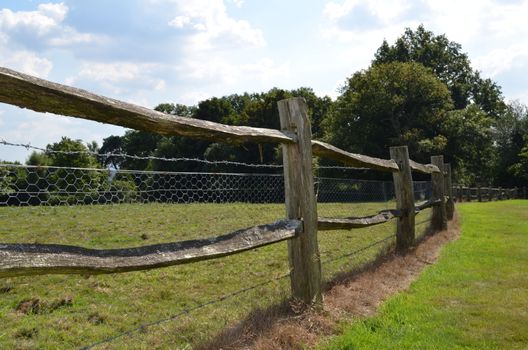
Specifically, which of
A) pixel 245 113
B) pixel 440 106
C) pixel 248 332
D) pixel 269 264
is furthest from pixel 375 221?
pixel 245 113

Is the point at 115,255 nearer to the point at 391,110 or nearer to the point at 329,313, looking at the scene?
the point at 329,313

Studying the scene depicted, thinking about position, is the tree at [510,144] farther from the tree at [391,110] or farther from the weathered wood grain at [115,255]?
the weathered wood grain at [115,255]

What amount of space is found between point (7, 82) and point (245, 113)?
142 ft

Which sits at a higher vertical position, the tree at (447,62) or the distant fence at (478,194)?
the tree at (447,62)

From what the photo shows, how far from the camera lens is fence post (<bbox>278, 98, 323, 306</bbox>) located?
430 cm

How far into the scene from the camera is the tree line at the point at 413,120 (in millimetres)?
A: 34375

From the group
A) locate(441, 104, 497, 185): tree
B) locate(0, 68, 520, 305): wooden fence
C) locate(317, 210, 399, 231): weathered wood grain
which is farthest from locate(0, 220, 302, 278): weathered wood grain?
locate(441, 104, 497, 185): tree

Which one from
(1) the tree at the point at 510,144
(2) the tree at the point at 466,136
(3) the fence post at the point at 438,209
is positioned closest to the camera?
(3) the fence post at the point at 438,209

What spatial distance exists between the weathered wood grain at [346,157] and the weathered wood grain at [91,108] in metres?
1.33

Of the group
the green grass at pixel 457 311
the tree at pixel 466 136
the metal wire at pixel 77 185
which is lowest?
the green grass at pixel 457 311

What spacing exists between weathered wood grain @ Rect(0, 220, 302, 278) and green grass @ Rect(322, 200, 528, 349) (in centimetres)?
104

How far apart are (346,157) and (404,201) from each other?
2.48 meters

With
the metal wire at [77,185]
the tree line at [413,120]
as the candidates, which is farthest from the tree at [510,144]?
the metal wire at [77,185]

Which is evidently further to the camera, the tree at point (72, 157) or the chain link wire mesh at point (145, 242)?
the tree at point (72, 157)
